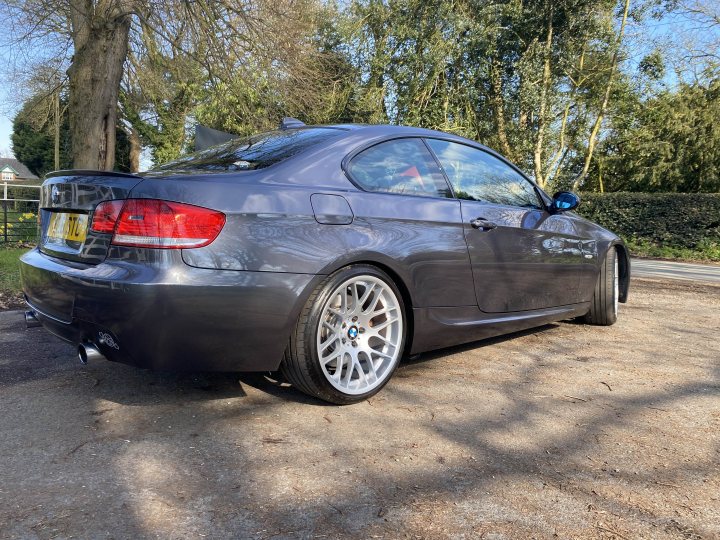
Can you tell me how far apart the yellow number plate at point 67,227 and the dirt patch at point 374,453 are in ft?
2.77

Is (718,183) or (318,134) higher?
(718,183)

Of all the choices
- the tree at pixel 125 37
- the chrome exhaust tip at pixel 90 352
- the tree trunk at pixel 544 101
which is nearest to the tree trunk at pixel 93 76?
the tree at pixel 125 37

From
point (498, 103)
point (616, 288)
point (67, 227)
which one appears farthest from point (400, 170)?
point (498, 103)

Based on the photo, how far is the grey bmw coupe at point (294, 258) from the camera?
7.95 ft

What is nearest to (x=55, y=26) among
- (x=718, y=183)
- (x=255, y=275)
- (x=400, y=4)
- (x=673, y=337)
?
(x=400, y=4)

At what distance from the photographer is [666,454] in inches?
95.6

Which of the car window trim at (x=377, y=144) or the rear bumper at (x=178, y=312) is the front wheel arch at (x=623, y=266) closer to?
the car window trim at (x=377, y=144)

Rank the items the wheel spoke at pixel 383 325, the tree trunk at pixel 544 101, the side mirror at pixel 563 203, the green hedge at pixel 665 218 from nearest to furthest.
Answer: the wheel spoke at pixel 383 325 < the side mirror at pixel 563 203 < the green hedge at pixel 665 218 < the tree trunk at pixel 544 101

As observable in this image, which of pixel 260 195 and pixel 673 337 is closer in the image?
pixel 260 195

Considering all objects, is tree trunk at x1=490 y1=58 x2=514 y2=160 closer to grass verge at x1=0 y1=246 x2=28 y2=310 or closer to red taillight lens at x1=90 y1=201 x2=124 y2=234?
grass verge at x1=0 y1=246 x2=28 y2=310

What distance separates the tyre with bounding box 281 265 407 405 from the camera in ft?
8.88

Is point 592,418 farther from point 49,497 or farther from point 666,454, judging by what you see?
point 49,497

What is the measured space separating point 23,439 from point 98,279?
761mm

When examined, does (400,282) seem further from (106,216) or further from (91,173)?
(91,173)
